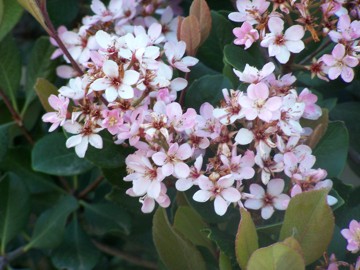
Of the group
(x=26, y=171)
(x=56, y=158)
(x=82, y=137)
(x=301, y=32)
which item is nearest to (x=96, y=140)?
(x=82, y=137)

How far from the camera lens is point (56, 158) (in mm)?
1289

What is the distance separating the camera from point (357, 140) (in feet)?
4.57

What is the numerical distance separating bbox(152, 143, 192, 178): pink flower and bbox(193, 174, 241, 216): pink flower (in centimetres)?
3

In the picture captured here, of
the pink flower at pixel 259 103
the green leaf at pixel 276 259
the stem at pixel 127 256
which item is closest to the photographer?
the green leaf at pixel 276 259

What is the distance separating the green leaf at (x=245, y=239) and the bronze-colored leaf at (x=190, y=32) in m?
0.31

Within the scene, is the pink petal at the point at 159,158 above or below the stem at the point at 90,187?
above

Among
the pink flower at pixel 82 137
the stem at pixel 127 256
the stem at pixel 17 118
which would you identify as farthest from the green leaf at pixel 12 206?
the pink flower at pixel 82 137

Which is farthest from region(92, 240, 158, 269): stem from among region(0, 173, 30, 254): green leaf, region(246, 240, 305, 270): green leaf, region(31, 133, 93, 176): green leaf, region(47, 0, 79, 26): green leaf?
region(246, 240, 305, 270): green leaf

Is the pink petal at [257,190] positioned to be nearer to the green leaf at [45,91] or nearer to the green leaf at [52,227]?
the green leaf at [45,91]

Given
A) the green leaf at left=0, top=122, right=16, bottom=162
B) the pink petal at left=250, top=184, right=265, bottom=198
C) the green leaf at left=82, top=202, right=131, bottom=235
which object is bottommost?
the green leaf at left=82, top=202, right=131, bottom=235

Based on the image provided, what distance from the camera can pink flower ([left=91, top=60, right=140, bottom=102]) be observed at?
1.00m

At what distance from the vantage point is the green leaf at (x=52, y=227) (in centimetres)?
139

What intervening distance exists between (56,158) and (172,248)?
31 centimetres

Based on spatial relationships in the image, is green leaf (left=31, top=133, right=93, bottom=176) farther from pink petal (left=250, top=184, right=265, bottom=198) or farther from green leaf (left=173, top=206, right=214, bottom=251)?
pink petal (left=250, top=184, right=265, bottom=198)
